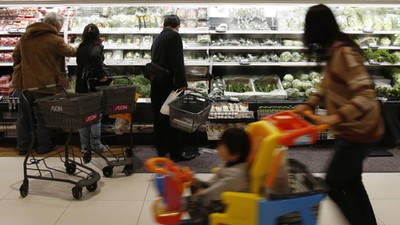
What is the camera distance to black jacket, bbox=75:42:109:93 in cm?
497

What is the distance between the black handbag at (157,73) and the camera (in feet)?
15.8

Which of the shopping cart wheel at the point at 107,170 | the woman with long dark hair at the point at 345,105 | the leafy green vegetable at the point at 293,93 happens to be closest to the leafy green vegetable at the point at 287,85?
the leafy green vegetable at the point at 293,93

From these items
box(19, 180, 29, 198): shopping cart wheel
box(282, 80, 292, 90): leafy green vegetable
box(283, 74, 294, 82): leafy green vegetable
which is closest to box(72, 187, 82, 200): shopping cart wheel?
box(19, 180, 29, 198): shopping cart wheel

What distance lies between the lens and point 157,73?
4.81 metres

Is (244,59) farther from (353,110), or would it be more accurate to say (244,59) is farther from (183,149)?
(353,110)

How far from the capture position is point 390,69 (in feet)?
19.7

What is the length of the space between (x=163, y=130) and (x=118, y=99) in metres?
0.78

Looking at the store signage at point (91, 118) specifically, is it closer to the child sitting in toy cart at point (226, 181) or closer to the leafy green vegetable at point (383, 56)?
the child sitting in toy cart at point (226, 181)

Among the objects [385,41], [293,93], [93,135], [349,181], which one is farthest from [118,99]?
[385,41]

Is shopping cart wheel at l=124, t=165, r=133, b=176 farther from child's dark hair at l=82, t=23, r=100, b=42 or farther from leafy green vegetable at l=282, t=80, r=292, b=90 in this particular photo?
leafy green vegetable at l=282, t=80, r=292, b=90

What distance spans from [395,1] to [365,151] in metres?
3.46

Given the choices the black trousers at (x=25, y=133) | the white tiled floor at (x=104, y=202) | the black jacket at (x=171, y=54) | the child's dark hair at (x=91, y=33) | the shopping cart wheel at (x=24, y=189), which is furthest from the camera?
the black trousers at (x=25, y=133)

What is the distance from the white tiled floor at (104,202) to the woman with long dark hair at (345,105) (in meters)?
0.68

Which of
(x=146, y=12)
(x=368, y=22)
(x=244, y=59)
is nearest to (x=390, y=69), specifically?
(x=368, y=22)
